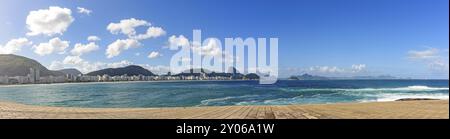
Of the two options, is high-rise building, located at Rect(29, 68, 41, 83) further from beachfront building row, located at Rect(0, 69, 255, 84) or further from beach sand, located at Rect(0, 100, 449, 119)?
beach sand, located at Rect(0, 100, 449, 119)

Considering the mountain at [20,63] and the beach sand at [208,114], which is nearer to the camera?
the beach sand at [208,114]

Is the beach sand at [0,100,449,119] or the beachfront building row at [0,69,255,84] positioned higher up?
the beachfront building row at [0,69,255,84]

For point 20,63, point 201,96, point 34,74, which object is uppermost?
point 20,63

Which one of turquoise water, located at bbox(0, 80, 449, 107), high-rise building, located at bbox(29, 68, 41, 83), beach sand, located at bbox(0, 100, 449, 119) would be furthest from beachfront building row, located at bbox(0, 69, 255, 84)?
beach sand, located at bbox(0, 100, 449, 119)

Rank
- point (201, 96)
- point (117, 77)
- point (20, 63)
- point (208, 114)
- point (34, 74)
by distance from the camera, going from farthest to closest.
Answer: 1. point (201, 96)
2. point (117, 77)
3. point (34, 74)
4. point (20, 63)
5. point (208, 114)

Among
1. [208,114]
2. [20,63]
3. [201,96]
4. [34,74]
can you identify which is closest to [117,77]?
[34,74]

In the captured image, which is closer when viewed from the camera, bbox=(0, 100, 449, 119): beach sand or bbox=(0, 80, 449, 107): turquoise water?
bbox=(0, 100, 449, 119): beach sand

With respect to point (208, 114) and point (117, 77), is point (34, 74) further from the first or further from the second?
point (208, 114)

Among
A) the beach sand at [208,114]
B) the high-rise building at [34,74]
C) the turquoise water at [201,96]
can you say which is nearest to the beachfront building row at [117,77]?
the high-rise building at [34,74]

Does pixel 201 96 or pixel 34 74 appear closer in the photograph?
pixel 34 74

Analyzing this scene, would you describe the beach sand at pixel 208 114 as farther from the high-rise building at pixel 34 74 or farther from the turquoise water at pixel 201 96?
the turquoise water at pixel 201 96
